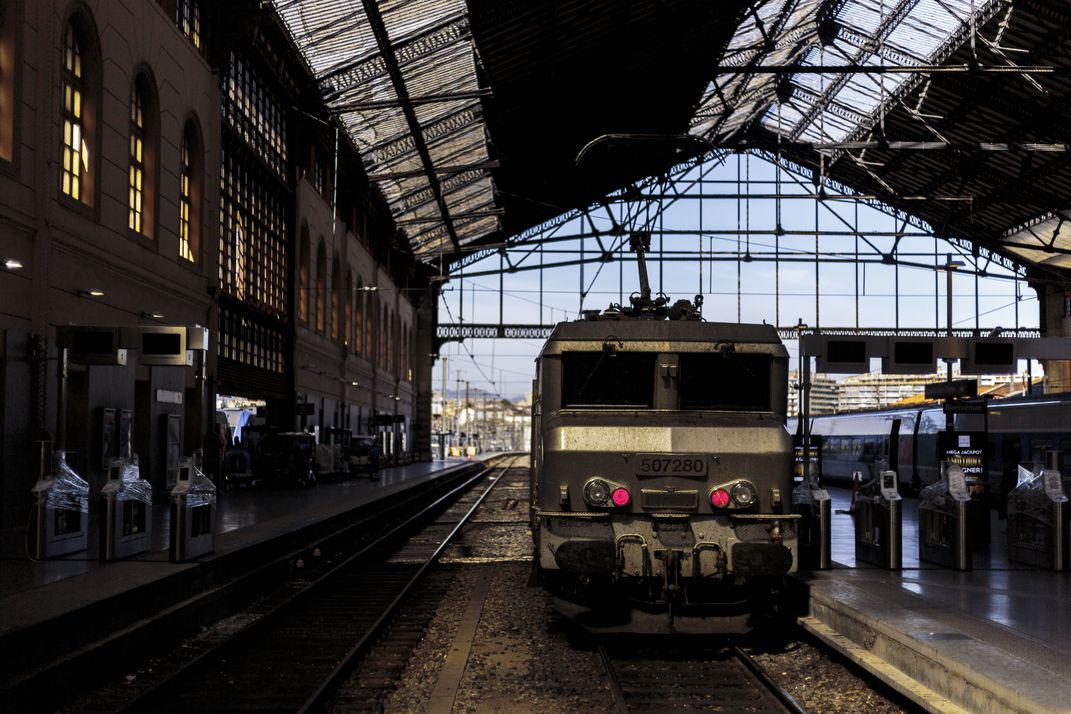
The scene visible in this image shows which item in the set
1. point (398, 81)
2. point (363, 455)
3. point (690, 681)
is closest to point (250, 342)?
point (398, 81)

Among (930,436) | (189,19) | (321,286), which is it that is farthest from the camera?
(321,286)

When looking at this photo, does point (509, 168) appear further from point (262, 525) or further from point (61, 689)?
point (61, 689)

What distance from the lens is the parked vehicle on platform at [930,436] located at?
87.3ft

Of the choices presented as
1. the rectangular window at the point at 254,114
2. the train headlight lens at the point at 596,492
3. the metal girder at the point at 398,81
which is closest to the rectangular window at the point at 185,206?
the rectangular window at the point at 254,114

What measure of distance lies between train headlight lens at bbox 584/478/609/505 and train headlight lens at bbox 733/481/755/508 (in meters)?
1.16

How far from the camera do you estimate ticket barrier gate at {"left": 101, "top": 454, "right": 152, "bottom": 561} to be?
13.8 meters

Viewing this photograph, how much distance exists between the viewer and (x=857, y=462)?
40812 millimetres

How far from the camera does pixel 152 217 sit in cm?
2378

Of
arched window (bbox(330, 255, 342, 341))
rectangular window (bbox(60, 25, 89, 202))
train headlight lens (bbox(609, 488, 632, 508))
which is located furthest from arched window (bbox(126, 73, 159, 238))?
arched window (bbox(330, 255, 342, 341))

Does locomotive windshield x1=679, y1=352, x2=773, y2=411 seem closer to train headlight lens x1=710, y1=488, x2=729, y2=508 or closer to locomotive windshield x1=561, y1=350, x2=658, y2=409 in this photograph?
locomotive windshield x1=561, y1=350, x2=658, y2=409

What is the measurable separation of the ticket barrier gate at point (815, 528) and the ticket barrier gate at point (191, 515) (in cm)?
710

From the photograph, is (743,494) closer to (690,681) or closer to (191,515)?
(690,681)

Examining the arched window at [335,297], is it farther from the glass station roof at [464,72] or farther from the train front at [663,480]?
the train front at [663,480]

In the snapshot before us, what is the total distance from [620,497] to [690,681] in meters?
1.73
